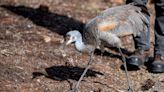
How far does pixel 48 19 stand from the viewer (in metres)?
8.92

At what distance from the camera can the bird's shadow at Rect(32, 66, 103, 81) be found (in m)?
6.63

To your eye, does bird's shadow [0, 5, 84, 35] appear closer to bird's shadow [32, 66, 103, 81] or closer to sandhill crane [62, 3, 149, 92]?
bird's shadow [32, 66, 103, 81]

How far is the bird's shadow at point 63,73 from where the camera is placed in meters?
6.63

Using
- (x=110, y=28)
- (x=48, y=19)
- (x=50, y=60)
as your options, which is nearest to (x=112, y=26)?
(x=110, y=28)

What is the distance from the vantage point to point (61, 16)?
9.12 m

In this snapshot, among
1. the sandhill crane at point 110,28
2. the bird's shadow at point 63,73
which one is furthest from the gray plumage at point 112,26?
the bird's shadow at point 63,73

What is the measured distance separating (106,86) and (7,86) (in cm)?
114

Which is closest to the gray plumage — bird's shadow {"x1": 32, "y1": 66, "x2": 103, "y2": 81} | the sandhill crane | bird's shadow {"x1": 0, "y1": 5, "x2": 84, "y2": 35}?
the sandhill crane

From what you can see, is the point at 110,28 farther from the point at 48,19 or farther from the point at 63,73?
the point at 48,19

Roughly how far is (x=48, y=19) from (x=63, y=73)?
2257 millimetres

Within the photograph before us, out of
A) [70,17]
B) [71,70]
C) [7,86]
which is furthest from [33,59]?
[70,17]

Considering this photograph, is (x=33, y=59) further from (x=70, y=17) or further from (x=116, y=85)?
(x=70, y=17)

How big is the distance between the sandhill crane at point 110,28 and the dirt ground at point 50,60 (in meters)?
0.39

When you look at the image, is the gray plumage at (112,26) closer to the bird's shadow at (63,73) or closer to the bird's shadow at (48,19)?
the bird's shadow at (63,73)
